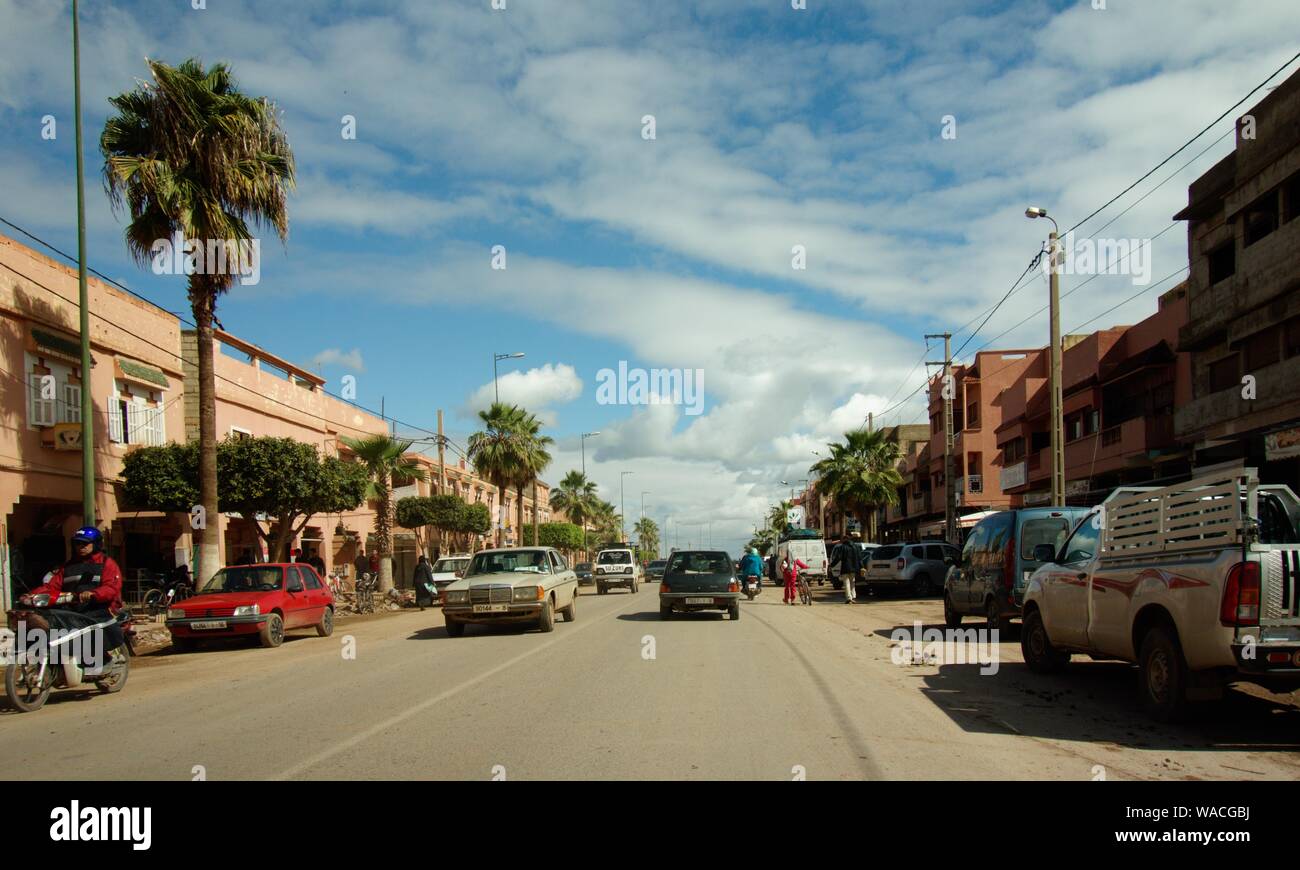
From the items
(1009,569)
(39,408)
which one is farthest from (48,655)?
(39,408)

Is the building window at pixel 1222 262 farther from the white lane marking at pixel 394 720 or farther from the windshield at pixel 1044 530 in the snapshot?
Answer: the white lane marking at pixel 394 720

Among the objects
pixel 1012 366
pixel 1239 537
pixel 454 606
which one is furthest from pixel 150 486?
pixel 1012 366

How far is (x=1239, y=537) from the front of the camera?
725cm

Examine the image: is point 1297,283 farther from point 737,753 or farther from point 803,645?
point 737,753

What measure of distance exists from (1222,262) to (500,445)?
3323cm

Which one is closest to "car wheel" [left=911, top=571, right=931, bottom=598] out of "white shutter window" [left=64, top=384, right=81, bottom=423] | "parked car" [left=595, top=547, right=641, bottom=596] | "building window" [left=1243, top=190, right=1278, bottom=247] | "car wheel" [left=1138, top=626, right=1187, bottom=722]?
"building window" [left=1243, top=190, right=1278, bottom=247]

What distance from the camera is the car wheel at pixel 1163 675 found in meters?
7.91

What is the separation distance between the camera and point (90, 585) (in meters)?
10.9

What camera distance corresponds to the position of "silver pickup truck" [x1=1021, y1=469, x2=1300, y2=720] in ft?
23.7

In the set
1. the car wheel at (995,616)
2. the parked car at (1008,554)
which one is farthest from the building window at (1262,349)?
the car wheel at (995,616)

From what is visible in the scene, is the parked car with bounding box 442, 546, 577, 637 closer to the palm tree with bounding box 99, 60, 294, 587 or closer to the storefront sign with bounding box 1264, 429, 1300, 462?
the palm tree with bounding box 99, 60, 294, 587

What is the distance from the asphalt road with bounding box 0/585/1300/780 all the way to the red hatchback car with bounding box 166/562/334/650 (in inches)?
70.5

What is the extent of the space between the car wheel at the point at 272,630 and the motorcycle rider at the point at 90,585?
5.64 metres

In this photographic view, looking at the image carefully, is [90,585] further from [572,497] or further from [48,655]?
[572,497]
